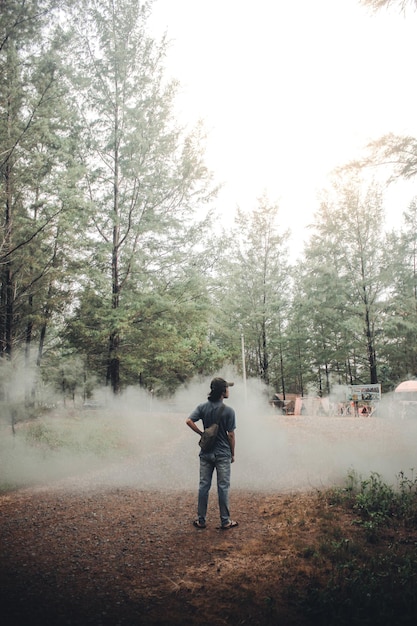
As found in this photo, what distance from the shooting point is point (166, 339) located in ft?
43.9

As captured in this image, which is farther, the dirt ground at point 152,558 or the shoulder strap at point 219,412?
the shoulder strap at point 219,412

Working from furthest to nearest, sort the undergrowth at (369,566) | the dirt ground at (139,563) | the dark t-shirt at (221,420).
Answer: the dark t-shirt at (221,420) < the dirt ground at (139,563) < the undergrowth at (369,566)

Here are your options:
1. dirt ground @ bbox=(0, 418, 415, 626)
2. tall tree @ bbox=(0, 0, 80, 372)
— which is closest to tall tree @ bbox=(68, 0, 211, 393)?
tall tree @ bbox=(0, 0, 80, 372)

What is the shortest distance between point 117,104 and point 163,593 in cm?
1506

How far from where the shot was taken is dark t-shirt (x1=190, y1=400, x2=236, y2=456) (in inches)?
202

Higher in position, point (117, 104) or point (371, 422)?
point (117, 104)

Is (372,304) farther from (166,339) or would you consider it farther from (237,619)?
(237,619)

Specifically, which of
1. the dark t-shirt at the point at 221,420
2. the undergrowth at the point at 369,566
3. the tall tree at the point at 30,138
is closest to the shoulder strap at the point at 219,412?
the dark t-shirt at the point at 221,420

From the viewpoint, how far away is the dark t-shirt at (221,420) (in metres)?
5.14

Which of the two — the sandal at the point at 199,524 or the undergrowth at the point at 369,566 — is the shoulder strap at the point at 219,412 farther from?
the undergrowth at the point at 369,566

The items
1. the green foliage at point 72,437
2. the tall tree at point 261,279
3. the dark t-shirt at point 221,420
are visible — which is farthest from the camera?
the tall tree at point 261,279

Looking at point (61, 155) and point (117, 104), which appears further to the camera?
point (117, 104)

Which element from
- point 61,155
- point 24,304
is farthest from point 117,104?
point 24,304

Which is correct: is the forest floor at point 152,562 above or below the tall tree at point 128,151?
below
